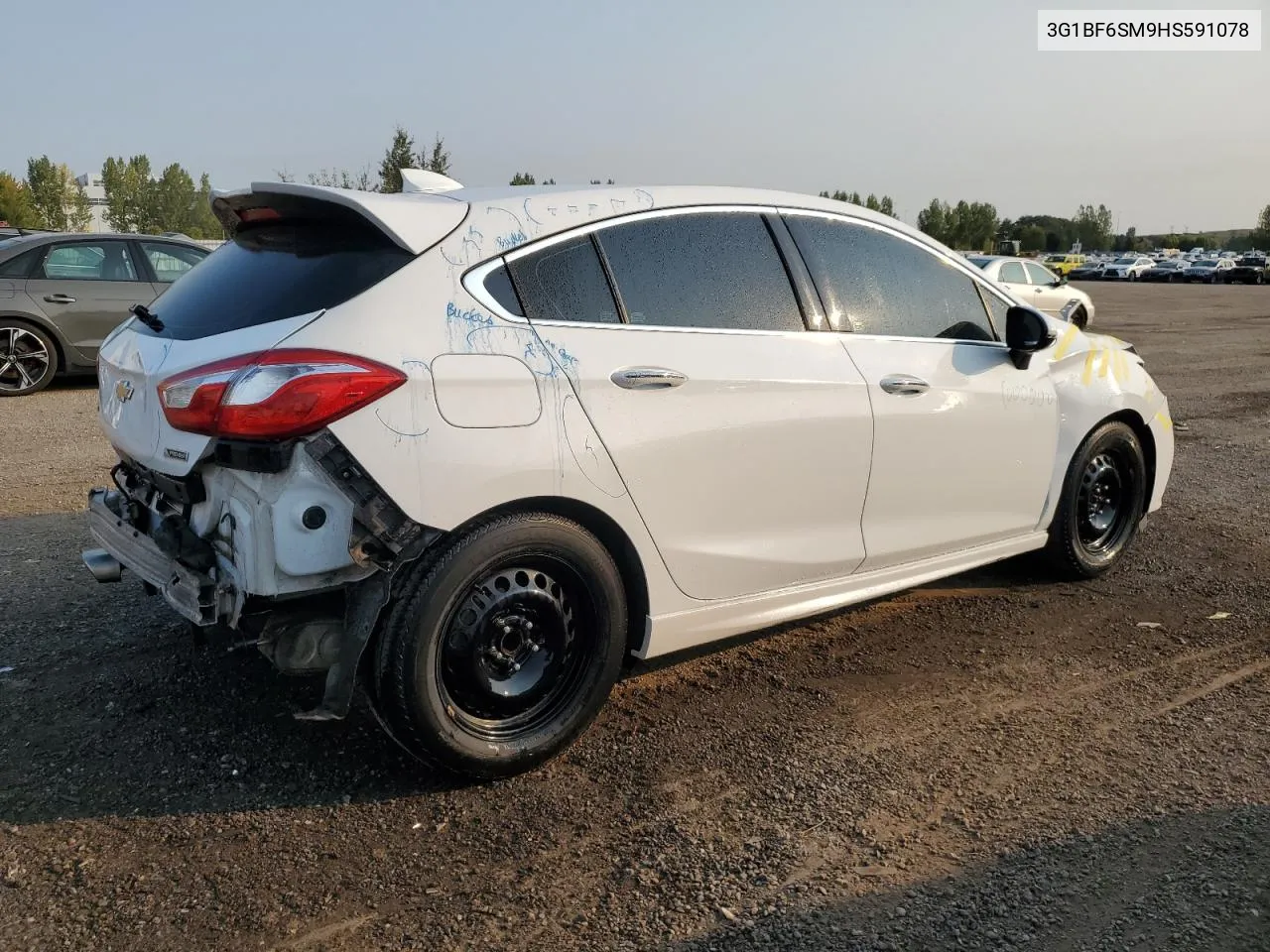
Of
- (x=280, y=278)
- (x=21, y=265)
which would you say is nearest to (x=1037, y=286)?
(x=21, y=265)

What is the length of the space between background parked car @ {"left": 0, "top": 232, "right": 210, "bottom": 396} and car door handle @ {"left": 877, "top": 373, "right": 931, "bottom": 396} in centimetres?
856

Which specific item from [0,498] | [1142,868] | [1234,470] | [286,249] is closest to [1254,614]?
[1142,868]

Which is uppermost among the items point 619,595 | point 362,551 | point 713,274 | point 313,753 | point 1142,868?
point 713,274

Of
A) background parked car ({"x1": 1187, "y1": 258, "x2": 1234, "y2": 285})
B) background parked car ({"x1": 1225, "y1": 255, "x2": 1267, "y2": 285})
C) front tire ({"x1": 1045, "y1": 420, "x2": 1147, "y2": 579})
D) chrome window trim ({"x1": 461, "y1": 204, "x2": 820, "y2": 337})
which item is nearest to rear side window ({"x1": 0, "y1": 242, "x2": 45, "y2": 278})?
chrome window trim ({"x1": 461, "y1": 204, "x2": 820, "y2": 337})

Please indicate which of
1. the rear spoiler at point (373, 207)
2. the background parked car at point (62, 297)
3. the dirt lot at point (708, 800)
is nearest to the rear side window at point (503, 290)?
the rear spoiler at point (373, 207)

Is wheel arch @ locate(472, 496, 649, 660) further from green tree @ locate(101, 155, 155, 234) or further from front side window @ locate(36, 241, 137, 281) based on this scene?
green tree @ locate(101, 155, 155, 234)

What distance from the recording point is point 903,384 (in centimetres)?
397

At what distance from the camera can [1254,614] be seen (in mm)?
4664

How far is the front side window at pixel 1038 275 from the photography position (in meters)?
22.6

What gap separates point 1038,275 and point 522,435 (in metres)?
22.4

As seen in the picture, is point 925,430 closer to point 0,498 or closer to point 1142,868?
point 1142,868

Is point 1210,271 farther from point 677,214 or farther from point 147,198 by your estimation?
point 147,198

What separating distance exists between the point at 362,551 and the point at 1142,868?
90.7 inches

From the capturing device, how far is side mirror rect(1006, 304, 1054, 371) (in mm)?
4387
